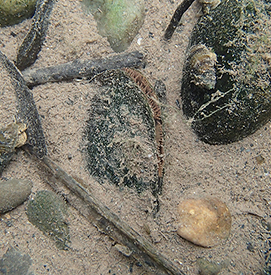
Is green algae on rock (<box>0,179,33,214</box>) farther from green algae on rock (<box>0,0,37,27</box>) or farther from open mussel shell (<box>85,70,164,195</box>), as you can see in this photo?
green algae on rock (<box>0,0,37,27</box>)

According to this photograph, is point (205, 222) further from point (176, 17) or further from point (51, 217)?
point (176, 17)

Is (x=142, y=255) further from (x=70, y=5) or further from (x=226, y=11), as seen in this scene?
(x=70, y=5)

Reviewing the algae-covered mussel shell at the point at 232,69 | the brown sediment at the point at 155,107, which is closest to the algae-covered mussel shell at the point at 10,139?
the brown sediment at the point at 155,107

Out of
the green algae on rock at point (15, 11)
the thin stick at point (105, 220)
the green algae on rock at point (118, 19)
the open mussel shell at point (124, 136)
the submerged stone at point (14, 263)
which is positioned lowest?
the submerged stone at point (14, 263)

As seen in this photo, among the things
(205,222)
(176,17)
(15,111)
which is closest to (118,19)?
(176,17)

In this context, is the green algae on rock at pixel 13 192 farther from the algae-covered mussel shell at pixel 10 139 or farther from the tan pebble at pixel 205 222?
the tan pebble at pixel 205 222

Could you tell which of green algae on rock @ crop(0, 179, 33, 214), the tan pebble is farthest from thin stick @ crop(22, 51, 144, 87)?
the tan pebble

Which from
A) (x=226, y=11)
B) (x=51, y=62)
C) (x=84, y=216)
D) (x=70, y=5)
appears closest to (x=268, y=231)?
(x=84, y=216)
